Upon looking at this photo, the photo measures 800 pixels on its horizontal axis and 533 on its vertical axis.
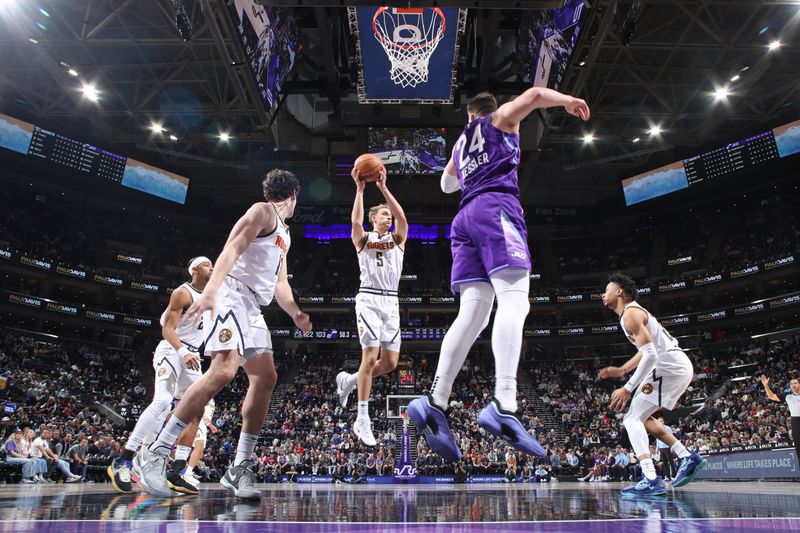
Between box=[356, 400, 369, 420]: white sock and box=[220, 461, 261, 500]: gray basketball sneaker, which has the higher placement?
box=[356, 400, 369, 420]: white sock

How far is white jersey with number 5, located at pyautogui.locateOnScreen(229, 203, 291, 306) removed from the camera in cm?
442

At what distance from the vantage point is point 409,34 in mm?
12734

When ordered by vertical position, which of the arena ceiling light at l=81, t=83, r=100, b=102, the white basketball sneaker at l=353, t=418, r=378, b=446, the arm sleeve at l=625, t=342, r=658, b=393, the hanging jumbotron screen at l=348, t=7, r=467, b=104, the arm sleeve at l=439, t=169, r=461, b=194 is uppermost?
the arena ceiling light at l=81, t=83, r=100, b=102

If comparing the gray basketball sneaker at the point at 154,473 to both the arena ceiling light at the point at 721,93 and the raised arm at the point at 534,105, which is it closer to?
the raised arm at the point at 534,105

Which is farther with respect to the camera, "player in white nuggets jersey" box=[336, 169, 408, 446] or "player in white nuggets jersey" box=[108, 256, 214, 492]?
"player in white nuggets jersey" box=[336, 169, 408, 446]

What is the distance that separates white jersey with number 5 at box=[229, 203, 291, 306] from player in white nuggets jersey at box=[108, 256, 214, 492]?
5.92 ft

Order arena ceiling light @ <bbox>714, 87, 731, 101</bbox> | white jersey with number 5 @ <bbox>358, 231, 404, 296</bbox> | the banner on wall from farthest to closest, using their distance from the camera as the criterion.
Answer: arena ceiling light @ <bbox>714, 87, 731, 101</bbox> < the banner on wall < white jersey with number 5 @ <bbox>358, 231, 404, 296</bbox>

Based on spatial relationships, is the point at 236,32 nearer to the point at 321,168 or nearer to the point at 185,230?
the point at 321,168

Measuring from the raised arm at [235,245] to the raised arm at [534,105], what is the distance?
1.87m

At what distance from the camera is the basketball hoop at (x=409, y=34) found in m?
12.5

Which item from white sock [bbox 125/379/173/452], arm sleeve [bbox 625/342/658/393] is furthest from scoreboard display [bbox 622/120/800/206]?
white sock [bbox 125/379/173/452]

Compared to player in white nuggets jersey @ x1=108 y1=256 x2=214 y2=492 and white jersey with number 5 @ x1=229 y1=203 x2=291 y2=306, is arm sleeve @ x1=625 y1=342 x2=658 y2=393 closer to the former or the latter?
white jersey with number 5 @ x1=229 y1=203 x2=291 y2=306

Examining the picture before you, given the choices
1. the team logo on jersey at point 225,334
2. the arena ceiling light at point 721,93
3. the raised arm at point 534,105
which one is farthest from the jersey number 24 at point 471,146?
the arena ceiling light at point 721,93

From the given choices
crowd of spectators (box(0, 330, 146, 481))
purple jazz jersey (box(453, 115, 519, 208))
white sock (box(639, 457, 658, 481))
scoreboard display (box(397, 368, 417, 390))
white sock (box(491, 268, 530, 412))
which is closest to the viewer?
white sock (box(491, 268, 530, 412))
